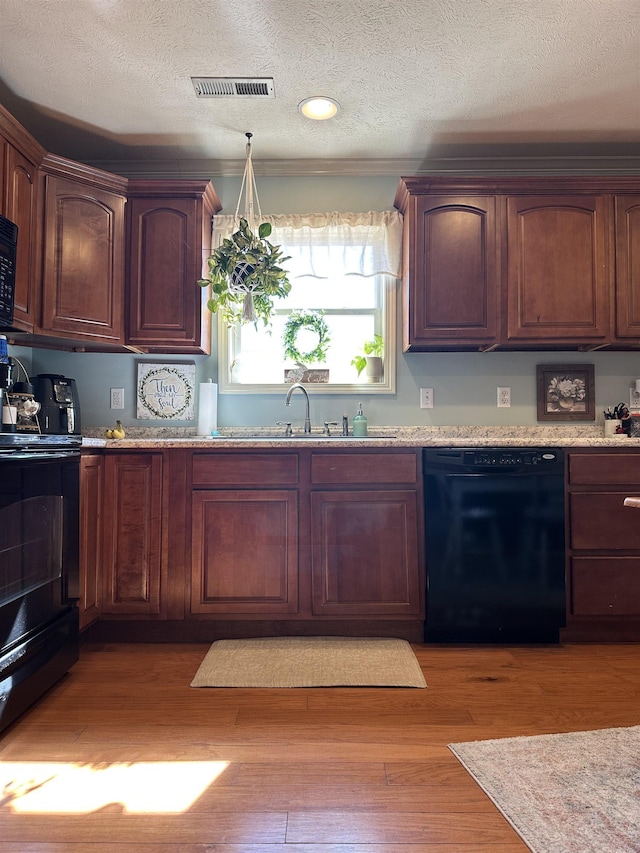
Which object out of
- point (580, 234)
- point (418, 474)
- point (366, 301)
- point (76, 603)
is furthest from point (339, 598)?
point (580, 234)

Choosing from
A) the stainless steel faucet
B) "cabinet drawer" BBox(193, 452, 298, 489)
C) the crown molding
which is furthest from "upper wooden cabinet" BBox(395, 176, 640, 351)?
"cabinet drawer" BBox(193, 452, 298, 489)

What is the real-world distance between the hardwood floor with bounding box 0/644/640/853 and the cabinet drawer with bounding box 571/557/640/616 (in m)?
0.21

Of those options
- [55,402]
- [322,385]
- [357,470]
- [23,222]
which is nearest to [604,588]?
[357,470]

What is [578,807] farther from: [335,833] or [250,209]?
[250,209]

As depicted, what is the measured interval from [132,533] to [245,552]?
513 millimetres

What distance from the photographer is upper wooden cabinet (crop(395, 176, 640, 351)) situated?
9.30 feet

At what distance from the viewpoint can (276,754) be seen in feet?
5.37

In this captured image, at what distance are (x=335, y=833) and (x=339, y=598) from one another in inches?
48.7

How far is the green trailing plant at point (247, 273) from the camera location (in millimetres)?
2662

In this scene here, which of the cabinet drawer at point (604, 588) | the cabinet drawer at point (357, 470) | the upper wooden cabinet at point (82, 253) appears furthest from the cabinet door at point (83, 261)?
the cabinet drawer at point (604, 588)

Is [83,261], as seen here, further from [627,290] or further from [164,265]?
[627,290]

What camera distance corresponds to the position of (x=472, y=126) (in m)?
2.85

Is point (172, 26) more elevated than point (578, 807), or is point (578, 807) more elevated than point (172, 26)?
point (172, 26)

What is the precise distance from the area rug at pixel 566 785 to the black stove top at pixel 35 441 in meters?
1.62
